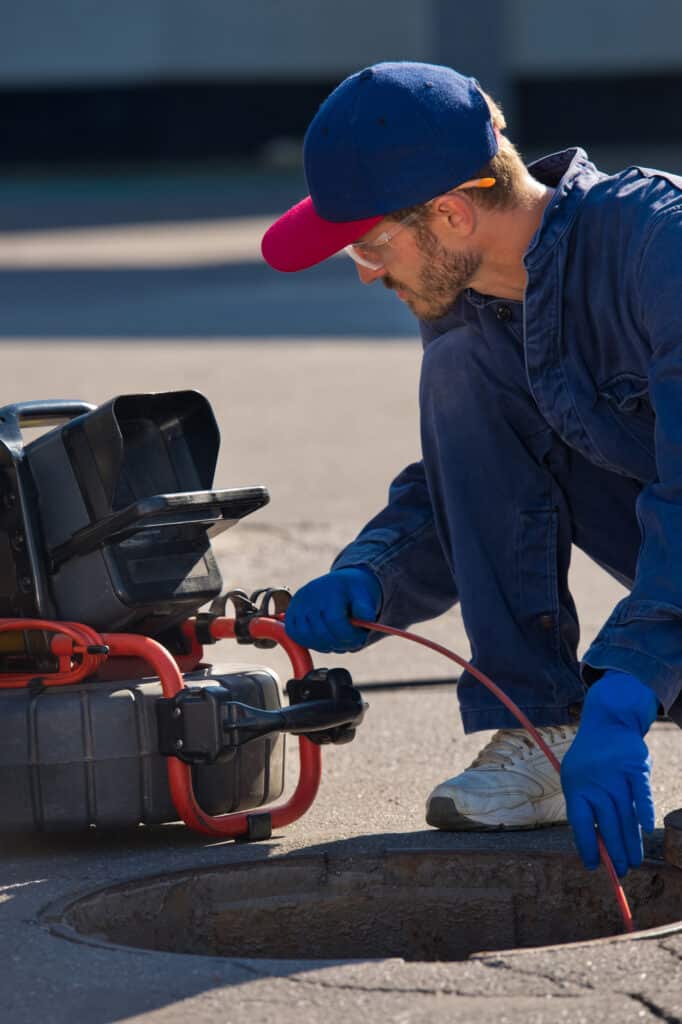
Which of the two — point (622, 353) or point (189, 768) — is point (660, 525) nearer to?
point (622, 353)

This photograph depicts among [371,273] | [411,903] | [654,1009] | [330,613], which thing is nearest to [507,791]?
[411,903]

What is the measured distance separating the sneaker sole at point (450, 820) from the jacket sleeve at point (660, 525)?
49cm

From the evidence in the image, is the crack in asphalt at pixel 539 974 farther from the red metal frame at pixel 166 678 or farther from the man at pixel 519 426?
the red metal frame at pixel 166 678

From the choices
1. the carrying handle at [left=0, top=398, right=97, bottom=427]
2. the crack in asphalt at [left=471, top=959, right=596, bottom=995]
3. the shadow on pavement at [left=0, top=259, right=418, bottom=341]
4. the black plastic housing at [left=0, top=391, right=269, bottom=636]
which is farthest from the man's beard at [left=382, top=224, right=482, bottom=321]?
the shadow on pavement at [left=0, top=259, right=418, bottom=341]

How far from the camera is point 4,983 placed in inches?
86.7

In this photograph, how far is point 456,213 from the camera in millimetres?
2547

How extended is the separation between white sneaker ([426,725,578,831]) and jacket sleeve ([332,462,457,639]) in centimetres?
28

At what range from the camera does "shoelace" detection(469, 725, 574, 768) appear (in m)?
2.91

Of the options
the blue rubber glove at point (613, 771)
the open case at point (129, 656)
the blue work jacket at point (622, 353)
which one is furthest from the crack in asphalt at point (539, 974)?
the open case at point (129, 656)

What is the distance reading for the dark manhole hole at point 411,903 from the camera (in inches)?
103

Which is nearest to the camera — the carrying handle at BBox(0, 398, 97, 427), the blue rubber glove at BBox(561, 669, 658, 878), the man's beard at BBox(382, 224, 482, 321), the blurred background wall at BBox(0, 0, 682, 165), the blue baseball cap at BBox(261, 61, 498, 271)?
the blue rubber glove at BBox(561, 669, 658, 878)

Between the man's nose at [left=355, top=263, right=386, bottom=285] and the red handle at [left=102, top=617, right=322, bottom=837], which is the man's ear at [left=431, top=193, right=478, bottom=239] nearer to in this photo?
the man's nose at [left=355, top=263, right=386, bottom=285]

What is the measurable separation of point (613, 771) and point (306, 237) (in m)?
0.92

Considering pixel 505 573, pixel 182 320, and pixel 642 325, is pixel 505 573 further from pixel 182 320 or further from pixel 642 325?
pixel 182 320
